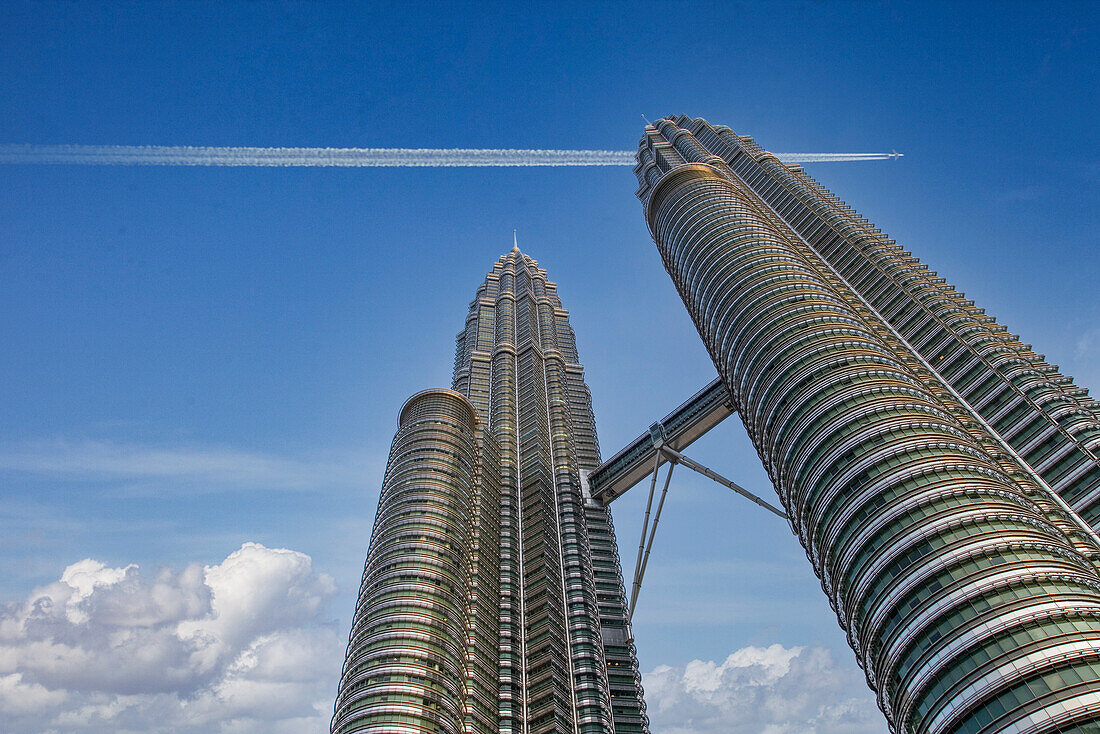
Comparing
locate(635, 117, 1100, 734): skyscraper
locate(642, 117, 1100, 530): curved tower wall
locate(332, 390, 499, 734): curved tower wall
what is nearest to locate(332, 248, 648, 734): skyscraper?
locate(332, 390, 499, 734): curved tower wall

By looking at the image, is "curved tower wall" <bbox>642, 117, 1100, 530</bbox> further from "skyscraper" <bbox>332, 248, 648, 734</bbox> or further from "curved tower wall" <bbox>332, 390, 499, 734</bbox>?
"curved tower wall" <bbox>332, 390, 499, 734</bbox>

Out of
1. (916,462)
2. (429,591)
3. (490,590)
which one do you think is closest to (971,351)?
(916,462)

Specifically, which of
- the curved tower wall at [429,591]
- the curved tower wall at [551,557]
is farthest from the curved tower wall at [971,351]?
the curved tower wall at [429,591]

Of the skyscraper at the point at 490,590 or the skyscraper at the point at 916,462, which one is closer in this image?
the skyscraper at the point at 916,462

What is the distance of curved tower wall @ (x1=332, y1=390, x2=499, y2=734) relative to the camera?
84.1m

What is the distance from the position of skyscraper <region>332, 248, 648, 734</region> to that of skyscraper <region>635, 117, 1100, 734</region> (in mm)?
37548

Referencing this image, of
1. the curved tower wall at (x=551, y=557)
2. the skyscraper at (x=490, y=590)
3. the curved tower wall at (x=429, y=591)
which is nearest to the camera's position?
the curved tower wall at (x=429, y=591)

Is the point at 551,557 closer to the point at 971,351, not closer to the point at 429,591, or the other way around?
the point at 429,591

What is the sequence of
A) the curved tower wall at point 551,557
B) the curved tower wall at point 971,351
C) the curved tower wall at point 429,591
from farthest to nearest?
the curved tower wall at point 551,557
the curved tower wall at point 429,591
the curved tower wall at point 971,351

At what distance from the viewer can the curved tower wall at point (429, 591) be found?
8412 centimetres

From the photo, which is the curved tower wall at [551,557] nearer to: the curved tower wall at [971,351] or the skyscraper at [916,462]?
the skyscraper at [916,462]

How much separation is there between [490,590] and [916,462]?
62.4 meters

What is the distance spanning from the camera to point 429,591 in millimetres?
96312

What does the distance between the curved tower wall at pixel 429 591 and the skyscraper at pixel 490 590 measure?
0.19 metres
